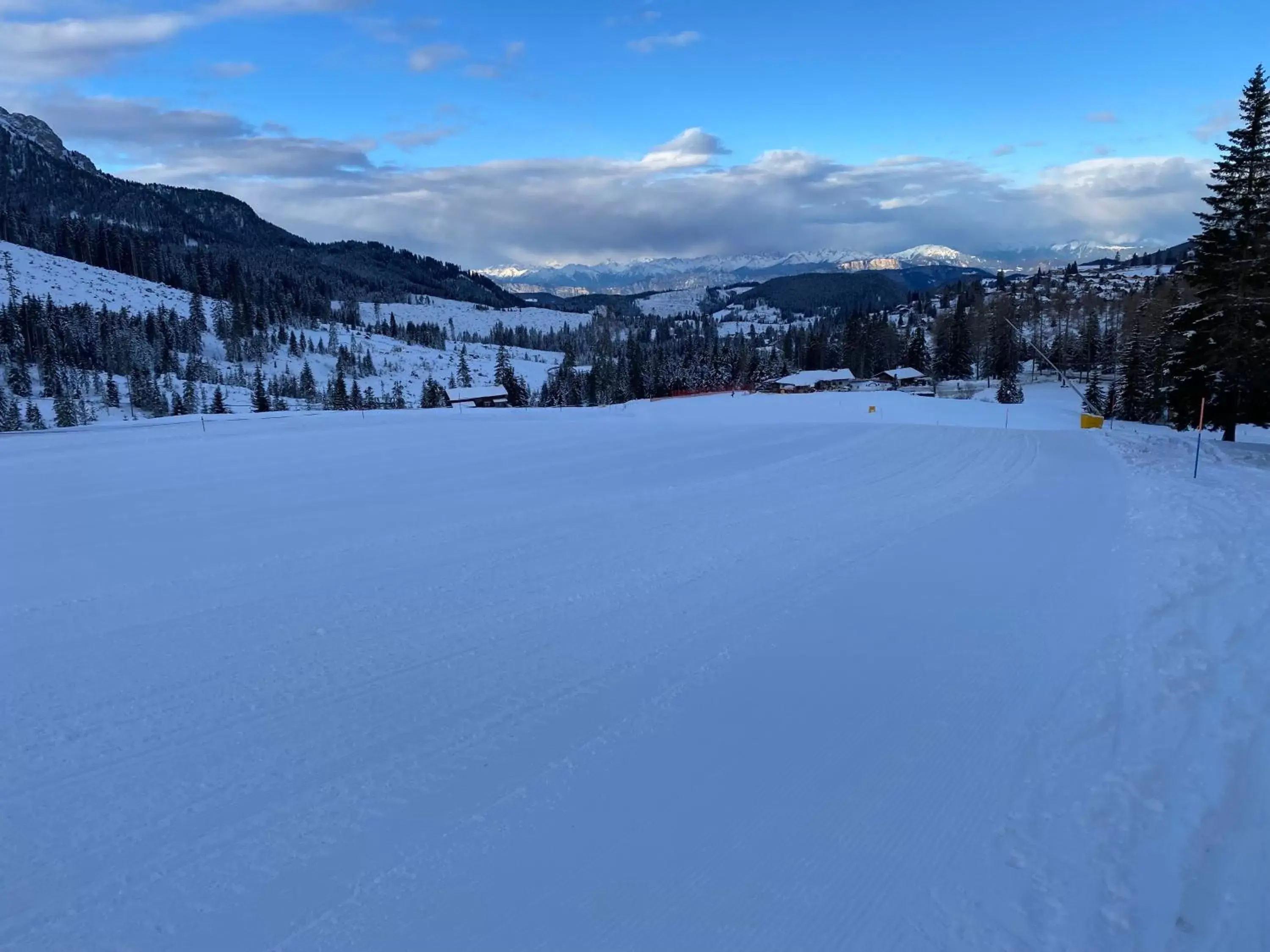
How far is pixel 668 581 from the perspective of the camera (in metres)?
9.18

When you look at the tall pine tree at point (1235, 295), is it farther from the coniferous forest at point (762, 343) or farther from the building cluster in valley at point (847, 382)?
the building cluster in valley at point (847, 382)

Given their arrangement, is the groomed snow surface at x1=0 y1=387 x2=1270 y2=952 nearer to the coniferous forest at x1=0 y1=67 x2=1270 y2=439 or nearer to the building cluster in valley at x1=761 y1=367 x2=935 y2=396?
the coniferous forest at x1=0 y1=67 x2=1270 y2=439

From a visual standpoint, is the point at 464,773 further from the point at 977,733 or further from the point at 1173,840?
the point at 1173,840

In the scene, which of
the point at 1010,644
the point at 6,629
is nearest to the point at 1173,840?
the point at 1010,644

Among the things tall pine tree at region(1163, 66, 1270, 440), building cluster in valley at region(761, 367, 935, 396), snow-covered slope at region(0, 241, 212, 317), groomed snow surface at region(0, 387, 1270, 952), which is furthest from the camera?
snow-covered slope at region(0, 241, 212, 317)

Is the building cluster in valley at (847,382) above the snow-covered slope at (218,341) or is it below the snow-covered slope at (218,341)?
below

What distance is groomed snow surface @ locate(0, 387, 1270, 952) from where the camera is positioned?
377cm

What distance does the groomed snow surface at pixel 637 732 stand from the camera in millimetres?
3771

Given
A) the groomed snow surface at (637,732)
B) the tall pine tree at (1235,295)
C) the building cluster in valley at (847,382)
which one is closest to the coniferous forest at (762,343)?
the tall pine tree at (1235,295)

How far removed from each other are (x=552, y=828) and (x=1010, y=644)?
516cm

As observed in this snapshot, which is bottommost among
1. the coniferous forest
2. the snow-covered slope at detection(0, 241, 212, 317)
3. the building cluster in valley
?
the building cluster in valley

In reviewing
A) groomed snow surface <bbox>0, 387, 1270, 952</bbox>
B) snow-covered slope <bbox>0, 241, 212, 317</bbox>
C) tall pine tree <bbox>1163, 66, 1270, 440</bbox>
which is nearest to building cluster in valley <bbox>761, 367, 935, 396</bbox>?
tall pine tree <bbox>1163, 66, 1270, 440</bbox>

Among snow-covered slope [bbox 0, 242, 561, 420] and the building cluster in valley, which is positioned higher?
snow-covered slope [bbox 0, 242, 561, 420]

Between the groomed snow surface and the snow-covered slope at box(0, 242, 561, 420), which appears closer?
the groomed snow surface
